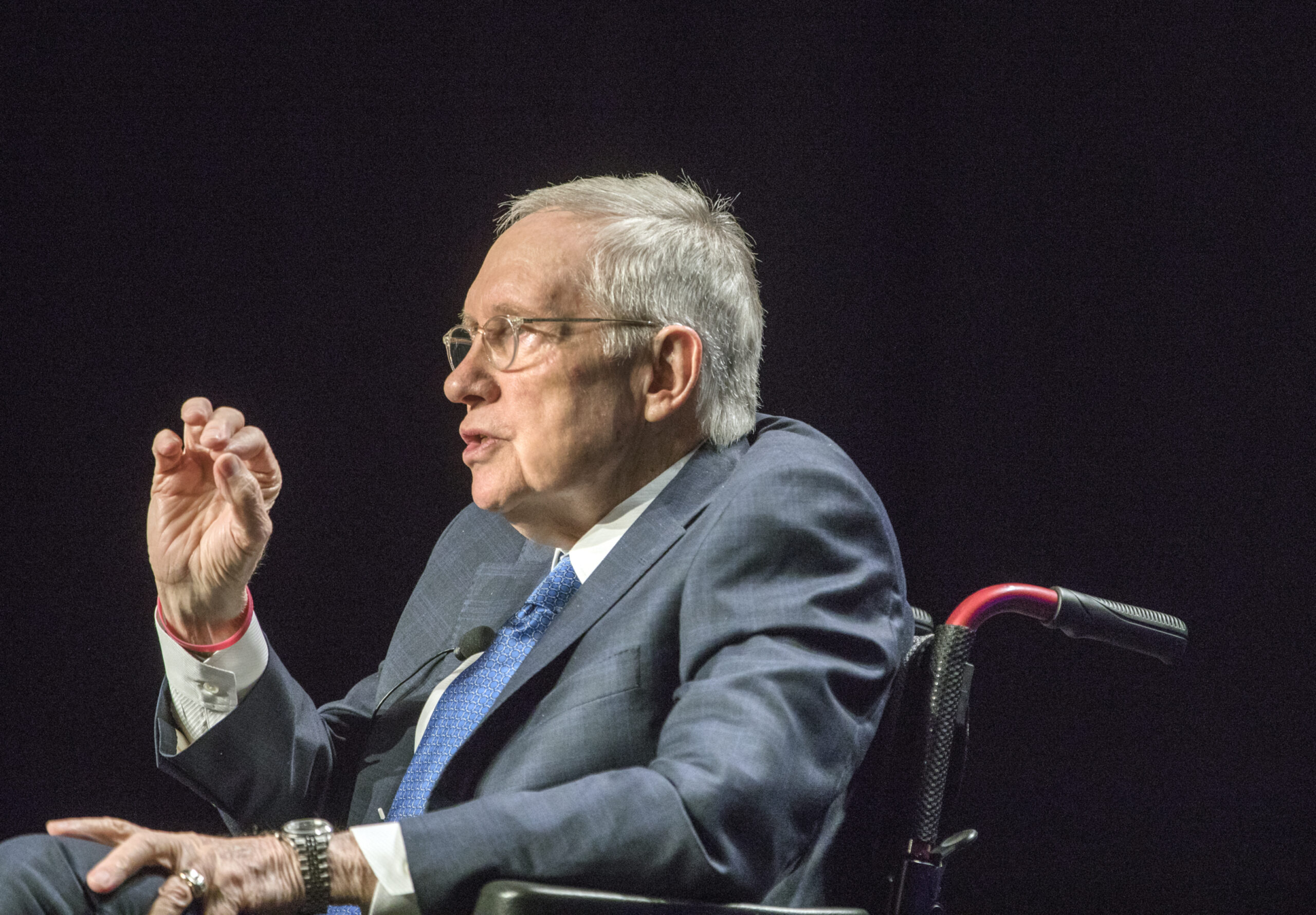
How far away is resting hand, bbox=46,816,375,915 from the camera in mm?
1096

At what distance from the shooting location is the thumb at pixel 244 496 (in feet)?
5.09

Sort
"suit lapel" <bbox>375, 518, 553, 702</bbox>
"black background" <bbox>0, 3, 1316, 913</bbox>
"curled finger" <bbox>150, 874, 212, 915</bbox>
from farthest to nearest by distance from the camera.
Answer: "black background" <bbox>0, 3, 1316, 913</bbox> → "suit lapel" <bbox>375, 518, 553, 702</bbox> → "curled finger" <bbox>150, 874, 212, 915</bbox>

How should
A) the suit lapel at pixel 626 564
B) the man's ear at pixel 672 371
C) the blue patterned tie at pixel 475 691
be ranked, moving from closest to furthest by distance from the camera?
the suit lapel at pixel 626 564 → the blue patterned tie at pixel 475 691 → the man's ear at pixel 672 371

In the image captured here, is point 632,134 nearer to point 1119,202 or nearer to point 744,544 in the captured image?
point 1119,202

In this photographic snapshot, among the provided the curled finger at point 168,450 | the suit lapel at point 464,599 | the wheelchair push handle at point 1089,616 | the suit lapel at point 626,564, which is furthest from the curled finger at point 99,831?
the wheelchair push handle at point 1089,616

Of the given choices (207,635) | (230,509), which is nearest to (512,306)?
(230,509)

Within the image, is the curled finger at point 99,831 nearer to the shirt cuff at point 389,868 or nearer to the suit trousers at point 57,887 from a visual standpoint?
the suit trousers at point 57,887

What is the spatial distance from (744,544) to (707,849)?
0.38m

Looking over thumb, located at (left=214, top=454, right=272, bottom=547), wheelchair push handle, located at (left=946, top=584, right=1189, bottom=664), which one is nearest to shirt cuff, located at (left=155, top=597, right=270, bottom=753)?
thumb, located at (left=214, top=454, right=272, bottom=547)

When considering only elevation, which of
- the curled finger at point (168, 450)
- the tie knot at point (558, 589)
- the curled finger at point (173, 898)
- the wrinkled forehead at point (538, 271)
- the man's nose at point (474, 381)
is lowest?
the curled finger at point (173, 898)

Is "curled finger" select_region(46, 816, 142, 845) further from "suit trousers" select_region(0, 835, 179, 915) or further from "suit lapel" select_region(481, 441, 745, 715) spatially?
"suit lapel" select_region(481, 441, 745, 715)

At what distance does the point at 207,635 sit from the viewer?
5.59 ft

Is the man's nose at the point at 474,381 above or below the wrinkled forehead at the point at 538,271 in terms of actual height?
below

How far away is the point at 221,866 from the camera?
1.13 m
